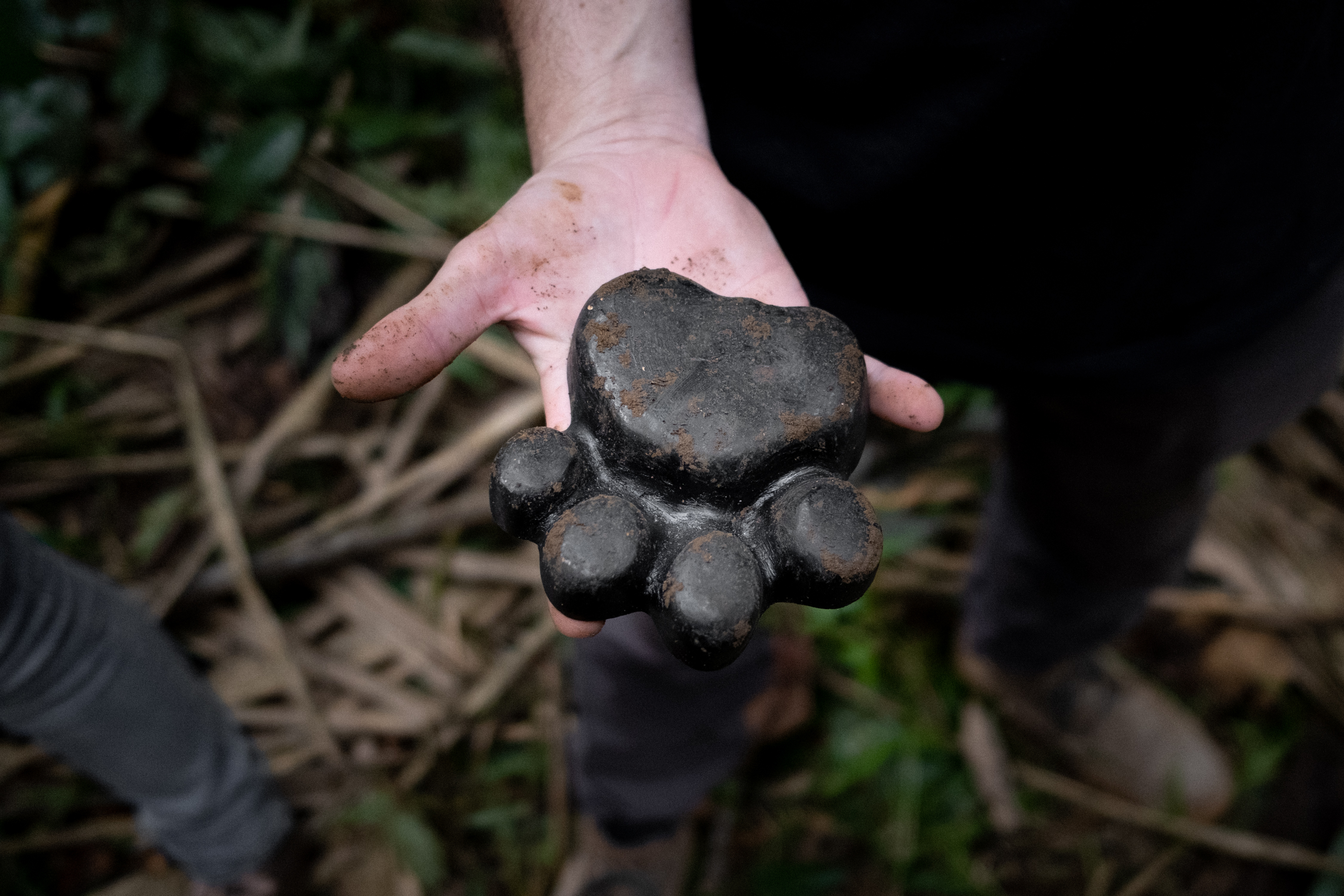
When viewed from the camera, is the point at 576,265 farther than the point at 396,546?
No

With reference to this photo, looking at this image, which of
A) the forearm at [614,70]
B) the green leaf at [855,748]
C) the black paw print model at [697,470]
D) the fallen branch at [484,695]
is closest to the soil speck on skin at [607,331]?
the black paw print model at [697,470]

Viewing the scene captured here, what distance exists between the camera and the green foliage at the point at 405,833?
6.39ft

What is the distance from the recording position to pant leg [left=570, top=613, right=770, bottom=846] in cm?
156

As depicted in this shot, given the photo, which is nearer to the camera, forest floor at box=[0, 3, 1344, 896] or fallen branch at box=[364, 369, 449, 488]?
forest floor at box=[0, 3, 1344, 896]

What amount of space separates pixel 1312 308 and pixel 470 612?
2011mm

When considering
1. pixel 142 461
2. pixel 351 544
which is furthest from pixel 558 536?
pixel 142 461

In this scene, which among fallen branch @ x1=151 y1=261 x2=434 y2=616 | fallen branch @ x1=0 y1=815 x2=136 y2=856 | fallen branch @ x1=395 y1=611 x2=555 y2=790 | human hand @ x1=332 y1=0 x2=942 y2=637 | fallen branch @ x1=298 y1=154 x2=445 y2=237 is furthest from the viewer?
fallen branch @ x1=298 y1=154 x2=445 y2=237

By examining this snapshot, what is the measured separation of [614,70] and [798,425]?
0.61 metres

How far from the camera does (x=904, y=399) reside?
1.19 m

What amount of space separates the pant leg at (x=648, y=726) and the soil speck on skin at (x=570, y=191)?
69cm

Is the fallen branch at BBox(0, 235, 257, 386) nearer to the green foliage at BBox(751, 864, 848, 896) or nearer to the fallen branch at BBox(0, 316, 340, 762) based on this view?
the fallen branch at BBox(0, 316, 340, 762)

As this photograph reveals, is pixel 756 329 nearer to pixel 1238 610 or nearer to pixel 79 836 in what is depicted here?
pixel 79 836

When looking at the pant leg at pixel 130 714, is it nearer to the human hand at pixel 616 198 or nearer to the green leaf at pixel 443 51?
the human hand at pixel 616 198

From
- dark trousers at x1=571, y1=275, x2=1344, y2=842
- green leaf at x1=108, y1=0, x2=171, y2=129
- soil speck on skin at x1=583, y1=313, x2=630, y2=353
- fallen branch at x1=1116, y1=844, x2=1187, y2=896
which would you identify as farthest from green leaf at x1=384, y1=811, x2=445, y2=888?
green leaf at x1=108, y1=0, x2=171, y2=129
